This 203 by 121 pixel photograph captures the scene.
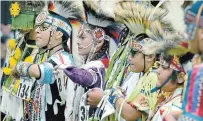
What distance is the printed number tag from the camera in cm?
659

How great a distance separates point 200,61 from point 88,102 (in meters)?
1.98

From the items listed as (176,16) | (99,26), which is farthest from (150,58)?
(99,26)

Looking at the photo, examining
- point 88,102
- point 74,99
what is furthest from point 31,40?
point 88,102

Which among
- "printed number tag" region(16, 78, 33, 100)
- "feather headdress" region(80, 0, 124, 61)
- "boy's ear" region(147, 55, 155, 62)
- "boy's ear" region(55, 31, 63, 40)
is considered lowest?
"printed number tag" region(16, 78, 33, 100)

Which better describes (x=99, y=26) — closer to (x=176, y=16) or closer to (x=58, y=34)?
(x=58, y=34)

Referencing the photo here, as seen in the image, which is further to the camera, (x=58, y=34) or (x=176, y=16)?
(x=58, y=34)

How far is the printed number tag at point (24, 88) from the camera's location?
6.59 m

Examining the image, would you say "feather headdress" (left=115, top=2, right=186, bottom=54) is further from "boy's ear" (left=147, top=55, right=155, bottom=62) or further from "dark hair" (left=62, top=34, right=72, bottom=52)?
"dark hair" (left=62, top=34, right=72, bottom=52)

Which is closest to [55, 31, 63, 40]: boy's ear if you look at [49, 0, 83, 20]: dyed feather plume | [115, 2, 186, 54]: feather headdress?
[49, 0, 83, 20]: dyed feather plume

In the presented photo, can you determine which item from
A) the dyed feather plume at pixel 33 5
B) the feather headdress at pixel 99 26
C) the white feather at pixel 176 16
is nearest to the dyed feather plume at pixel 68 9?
the feather headdress at pixel 99 26

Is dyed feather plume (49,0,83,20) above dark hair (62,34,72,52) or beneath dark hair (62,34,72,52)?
above

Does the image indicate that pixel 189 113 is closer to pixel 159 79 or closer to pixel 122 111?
pixel 159 79

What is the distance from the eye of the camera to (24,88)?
21.9 ft

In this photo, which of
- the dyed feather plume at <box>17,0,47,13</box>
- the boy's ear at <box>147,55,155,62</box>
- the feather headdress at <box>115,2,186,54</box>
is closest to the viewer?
the feather headdress at <box>115,2,186,54</box>
